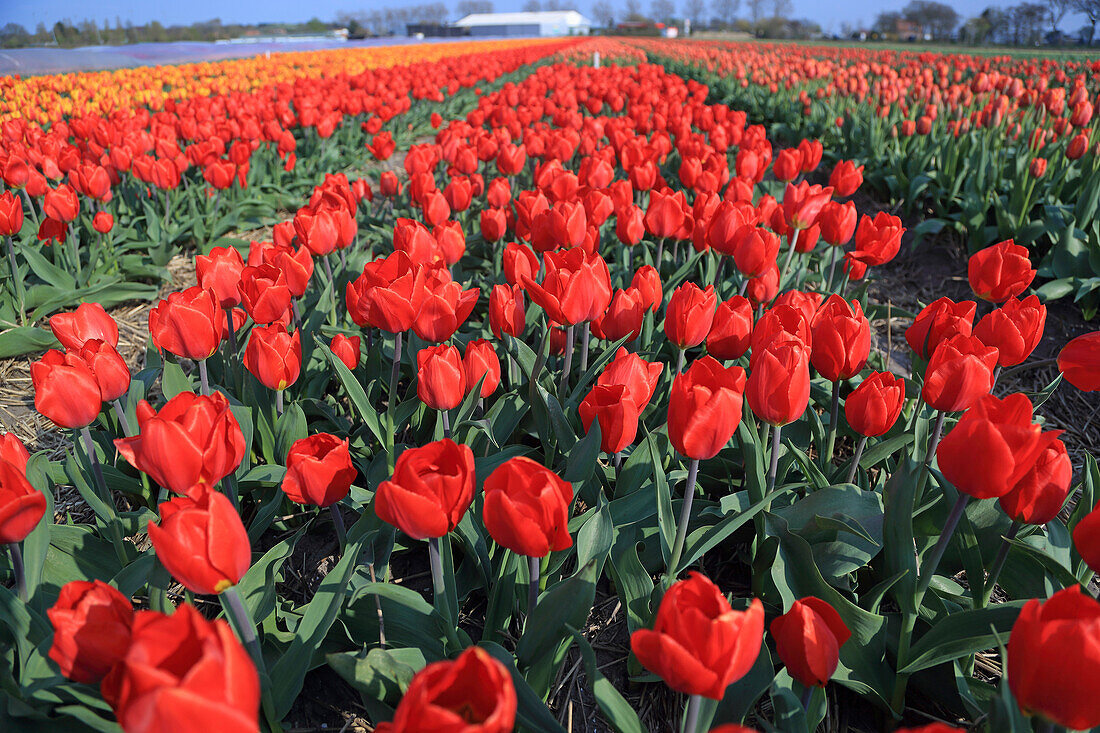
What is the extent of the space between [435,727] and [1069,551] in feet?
5.79

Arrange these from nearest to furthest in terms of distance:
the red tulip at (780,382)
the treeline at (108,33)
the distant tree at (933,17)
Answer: the red tulip at (780,382) < the treeline at (108,33) < the distant tree at (933,17)

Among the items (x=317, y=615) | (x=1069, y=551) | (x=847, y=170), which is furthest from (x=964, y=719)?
(x=847, y=170)

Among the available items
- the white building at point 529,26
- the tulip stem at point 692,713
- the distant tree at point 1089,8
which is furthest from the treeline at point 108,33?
the distant tree at point 1089,8

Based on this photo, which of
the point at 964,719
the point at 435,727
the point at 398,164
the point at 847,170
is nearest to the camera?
the point at 435,727

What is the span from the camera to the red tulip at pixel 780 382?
1.48 metres

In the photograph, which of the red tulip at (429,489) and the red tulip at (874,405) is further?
the red tulip at (874,405)

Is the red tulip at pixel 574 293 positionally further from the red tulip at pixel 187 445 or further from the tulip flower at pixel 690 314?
the red tulip at pixel 187 445

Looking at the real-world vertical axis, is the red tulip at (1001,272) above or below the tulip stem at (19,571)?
above

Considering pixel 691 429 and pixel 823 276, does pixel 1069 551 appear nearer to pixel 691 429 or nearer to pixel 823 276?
pixel 691 429

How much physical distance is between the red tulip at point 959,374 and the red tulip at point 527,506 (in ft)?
3.21

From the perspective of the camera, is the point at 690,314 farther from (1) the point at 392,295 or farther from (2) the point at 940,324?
(1) the point at 392,295

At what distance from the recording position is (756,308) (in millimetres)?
2834

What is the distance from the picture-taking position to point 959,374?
4.92ft

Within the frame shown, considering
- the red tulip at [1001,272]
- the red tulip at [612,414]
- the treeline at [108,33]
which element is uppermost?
the treeline at [108,33]
